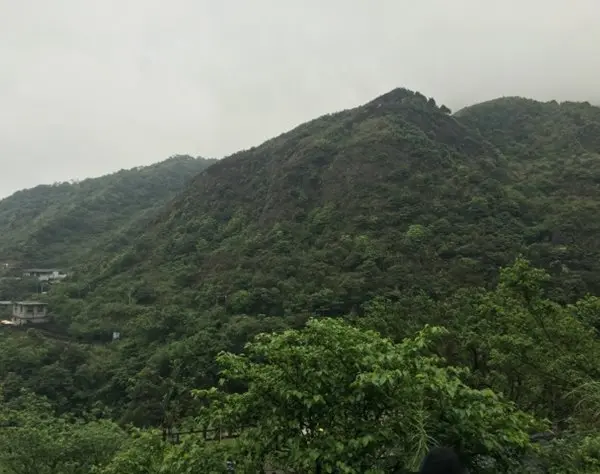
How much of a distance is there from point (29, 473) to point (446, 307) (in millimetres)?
16894

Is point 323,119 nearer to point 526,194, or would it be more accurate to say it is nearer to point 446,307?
point 526,194

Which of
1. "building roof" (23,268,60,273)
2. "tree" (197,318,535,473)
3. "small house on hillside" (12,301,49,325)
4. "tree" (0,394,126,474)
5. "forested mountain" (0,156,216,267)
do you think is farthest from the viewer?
"forested mountain" (0,156,216,267)

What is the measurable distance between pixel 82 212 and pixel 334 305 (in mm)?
51446

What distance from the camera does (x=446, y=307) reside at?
22.4 metres

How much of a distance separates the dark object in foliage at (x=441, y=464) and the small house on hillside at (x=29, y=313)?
4706 cm

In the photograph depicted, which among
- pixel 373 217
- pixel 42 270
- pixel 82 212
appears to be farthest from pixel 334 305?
pixel 82 212

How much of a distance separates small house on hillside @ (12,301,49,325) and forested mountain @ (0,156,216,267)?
15.4 m

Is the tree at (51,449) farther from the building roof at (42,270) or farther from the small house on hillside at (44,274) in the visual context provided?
the building roof at (42,270)

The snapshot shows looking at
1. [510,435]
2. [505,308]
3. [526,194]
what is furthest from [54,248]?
[510,435]

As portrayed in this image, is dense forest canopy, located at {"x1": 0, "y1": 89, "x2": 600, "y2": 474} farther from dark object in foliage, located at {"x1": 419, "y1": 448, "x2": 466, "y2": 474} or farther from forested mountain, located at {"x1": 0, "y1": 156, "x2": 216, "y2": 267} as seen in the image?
dark object in foliage, located at {"x1": 419, "y1": 448, "x2": 466, "y2": 474}

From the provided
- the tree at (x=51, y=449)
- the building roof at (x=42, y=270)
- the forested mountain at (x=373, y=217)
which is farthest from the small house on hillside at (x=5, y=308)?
the tree at (x=51, y=449)

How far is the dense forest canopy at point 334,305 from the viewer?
4141mm

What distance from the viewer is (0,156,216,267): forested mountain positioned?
205 ft

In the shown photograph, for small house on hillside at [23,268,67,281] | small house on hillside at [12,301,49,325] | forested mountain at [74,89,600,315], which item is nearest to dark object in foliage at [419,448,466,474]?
forested mountain at [74,89,600,315]
